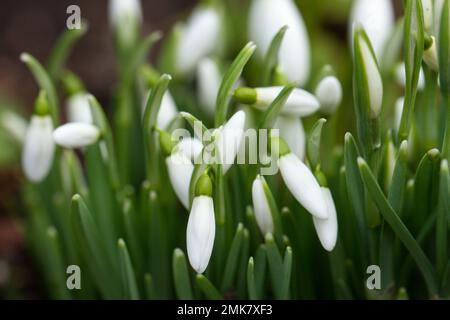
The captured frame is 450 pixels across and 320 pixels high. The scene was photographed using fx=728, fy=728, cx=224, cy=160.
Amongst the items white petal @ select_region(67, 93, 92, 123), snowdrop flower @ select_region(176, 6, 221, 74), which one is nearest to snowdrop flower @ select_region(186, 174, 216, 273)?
white petal @ select_region(67, 93, 92, 123)

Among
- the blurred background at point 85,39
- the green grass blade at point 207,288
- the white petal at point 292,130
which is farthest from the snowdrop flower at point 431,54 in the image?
the blurred background at point 85,39

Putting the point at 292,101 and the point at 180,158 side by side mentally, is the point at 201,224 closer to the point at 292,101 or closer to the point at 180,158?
the point at 180,158

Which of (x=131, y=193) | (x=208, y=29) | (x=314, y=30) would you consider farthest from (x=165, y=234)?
(x=314, y=30)

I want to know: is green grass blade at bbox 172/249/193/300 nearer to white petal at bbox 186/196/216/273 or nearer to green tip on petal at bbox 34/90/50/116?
white petal at bbox 186/196/216/273

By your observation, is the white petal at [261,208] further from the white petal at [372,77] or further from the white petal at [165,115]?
the white petal at [165,115]

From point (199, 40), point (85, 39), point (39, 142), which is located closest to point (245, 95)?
point (39, 142)

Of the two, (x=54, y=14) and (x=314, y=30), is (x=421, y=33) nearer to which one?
(x=314, y=30)
